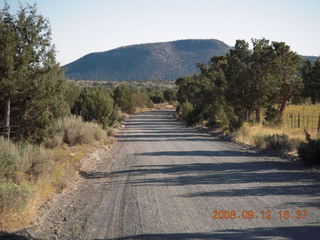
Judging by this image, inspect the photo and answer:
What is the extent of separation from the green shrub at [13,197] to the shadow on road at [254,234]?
220 centimetres

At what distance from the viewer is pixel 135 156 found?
16625mm

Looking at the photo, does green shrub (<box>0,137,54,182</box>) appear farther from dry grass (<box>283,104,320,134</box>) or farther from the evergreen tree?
dry grass (<box>283,104,320,134</box>)

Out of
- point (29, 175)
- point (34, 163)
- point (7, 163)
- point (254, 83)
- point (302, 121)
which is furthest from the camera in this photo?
point (302, 121)

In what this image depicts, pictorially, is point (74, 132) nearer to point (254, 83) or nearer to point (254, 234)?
point (254, 234)

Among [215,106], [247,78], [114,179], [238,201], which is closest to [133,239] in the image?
[238,201]

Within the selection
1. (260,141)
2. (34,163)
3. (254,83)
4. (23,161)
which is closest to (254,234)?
(23,161)

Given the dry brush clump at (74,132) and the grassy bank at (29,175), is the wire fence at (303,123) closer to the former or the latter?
the dry brush clump at (74,132)

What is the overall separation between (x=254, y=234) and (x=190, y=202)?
2390 millimetres

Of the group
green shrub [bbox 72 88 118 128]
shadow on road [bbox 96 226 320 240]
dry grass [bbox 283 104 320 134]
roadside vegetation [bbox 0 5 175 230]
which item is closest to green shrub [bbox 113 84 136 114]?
dry grass [bbox 283 104 320 134]

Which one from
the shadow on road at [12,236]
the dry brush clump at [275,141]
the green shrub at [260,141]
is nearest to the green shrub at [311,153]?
the dry brush clump at [275,141]

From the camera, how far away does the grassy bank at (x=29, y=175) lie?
688cm

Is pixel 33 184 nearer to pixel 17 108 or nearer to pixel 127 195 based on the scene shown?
pixel 127 195

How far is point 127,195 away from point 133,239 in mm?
3176

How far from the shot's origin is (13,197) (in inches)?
274
